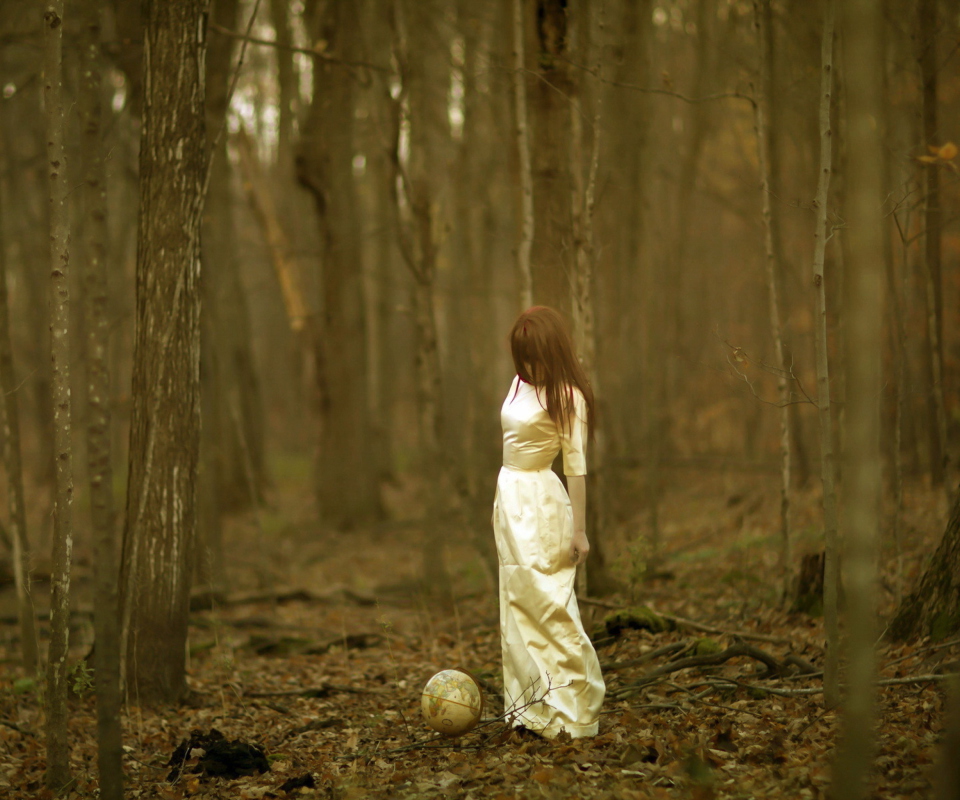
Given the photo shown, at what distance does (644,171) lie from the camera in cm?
1225

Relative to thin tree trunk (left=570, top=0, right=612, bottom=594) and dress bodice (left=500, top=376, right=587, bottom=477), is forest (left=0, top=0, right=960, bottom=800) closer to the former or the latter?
thin tree trunk (left=570, top=0, right=612, bottom=594)

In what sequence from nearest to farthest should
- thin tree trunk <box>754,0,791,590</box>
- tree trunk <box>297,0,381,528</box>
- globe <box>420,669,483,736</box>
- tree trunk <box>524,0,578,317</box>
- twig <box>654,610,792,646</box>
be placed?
globe <box>420,669,483,736</box>
twig <box>654,610,792,646</box>
thin tree trunk <box>754,0,791,590</box>
tree trunk <box>524,0,578,317</box>
tree trunk <box>297,0,381,528</box>

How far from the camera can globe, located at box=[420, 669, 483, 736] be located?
14.0 ft

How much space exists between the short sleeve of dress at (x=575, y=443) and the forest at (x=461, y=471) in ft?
3.06

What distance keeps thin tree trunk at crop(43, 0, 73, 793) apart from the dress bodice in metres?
2.22

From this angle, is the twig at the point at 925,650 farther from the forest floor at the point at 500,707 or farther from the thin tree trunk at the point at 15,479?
the thin tree trunk at the point at 15,479

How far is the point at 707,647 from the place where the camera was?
17.2 feet

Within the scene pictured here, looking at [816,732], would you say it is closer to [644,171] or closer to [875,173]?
[875,173]

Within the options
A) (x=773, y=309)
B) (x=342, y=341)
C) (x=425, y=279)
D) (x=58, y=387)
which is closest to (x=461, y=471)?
(x=425, y=279)

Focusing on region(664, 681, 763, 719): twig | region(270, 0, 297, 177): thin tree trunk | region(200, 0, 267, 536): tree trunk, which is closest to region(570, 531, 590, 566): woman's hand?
region(664, 681, 763, 719): twig

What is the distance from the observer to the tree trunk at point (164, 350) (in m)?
5.36

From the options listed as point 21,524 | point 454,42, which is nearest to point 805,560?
point 21,524

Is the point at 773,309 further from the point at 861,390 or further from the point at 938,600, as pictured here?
the point at 861,390

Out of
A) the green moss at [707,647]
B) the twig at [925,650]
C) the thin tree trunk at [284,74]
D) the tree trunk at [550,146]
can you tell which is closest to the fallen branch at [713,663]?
the green moss at [707,647]
